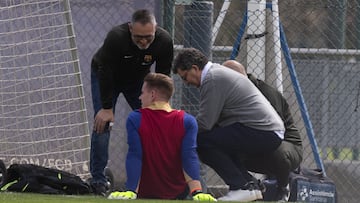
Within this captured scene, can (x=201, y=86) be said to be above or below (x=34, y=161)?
above

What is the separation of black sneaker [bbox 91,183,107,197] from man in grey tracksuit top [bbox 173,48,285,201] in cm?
88

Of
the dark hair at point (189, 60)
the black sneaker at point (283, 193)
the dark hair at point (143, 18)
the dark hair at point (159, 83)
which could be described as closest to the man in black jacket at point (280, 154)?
the black sneaker at point (283, 193)

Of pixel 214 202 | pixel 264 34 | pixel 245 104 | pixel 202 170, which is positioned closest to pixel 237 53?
pixel 264 34

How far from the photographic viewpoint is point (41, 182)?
27.5 feet

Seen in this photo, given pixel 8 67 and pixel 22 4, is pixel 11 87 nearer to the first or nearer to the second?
pixel 8 67

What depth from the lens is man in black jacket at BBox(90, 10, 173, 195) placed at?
828cm

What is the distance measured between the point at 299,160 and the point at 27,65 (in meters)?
2.65

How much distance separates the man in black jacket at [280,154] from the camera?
862cm

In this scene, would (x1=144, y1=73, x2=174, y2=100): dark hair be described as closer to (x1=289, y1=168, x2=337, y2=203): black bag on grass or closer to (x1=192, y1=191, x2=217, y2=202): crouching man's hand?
(x1=192, y1=191, x2=217, y2=202): crouching man's hand

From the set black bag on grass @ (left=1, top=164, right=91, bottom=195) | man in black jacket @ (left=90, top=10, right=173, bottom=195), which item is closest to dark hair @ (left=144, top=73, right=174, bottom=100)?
man in black jacket @ (left=90, top=10, right=173, bottom=195)

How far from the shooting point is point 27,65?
376 inches

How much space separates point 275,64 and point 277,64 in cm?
2

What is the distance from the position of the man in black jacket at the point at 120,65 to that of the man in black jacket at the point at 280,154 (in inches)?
26.2

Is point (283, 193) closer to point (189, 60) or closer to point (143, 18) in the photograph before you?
point (189, 60)
